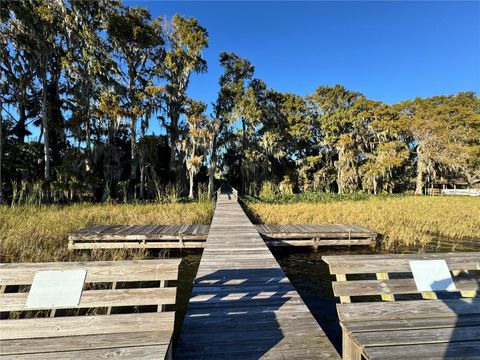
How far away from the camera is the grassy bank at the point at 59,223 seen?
231 inches

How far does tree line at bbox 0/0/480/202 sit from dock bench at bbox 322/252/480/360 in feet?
38.4

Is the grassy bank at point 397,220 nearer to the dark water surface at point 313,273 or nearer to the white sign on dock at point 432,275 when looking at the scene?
the dark water surface at point 313,273

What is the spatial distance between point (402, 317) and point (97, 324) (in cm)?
225

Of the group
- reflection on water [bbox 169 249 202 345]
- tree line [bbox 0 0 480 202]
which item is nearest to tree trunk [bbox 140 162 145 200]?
tree line [bbox 0 0 480 202]

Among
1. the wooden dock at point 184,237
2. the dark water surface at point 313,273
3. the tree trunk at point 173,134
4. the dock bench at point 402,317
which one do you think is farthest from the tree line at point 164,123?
the dock bench at point 402,317

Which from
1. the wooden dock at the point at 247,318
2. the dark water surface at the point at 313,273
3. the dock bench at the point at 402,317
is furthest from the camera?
the dark water surface at the point at 313,273

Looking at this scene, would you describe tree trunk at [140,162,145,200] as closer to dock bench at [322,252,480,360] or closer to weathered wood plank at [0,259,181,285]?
weathered wood plank at [0,259,181,285]

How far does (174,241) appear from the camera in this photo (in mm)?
7914

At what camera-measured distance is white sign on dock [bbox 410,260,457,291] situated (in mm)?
2297

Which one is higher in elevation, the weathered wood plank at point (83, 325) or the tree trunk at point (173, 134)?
the tree trunk at point (173, 134)

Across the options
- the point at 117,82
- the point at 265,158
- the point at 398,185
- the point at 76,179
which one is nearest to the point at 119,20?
the point at 117,82

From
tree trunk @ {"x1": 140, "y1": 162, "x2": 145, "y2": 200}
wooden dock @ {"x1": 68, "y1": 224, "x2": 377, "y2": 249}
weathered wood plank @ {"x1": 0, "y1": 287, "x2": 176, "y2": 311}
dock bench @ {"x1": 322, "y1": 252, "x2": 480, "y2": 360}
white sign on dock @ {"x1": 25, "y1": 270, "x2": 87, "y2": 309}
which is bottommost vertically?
wooden dock @ {"x1": 68, "y1": 224, "x2": 377, "y2": 249}

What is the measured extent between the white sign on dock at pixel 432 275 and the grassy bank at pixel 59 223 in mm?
5781

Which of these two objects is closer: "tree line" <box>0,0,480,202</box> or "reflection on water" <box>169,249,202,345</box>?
"reflection on water" <box>169,249,202,345</box>
